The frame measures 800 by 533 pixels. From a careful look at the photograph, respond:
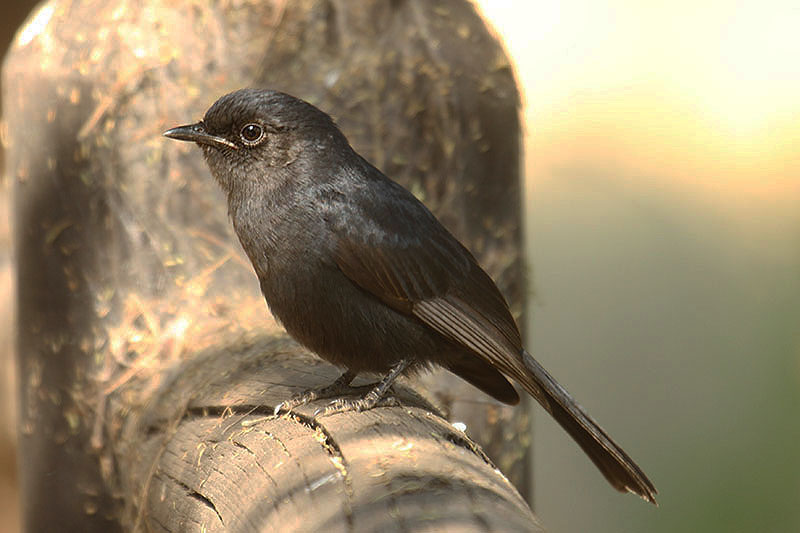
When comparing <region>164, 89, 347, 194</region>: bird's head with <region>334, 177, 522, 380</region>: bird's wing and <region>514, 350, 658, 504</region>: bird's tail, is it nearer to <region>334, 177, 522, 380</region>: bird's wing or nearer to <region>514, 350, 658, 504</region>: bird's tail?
<region>334, 177, 522, 380</region>: bird's wing

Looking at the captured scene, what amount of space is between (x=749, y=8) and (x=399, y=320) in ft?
22.3

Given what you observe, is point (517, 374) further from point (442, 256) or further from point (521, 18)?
point (521, 18)

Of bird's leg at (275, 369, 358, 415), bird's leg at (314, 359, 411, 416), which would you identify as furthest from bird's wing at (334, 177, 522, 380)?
bird's leg at (275, 369, 358, 415)

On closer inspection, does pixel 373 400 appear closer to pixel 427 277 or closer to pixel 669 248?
pixel 427 277

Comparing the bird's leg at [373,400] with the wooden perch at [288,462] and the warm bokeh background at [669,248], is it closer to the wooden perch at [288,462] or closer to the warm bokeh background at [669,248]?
the wooden perch at [288,462]

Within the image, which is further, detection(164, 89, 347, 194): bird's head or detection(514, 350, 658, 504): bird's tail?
detection(164, 89, 347, 194): bird's head

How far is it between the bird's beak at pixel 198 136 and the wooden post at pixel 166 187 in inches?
20.3

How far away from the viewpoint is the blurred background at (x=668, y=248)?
8969 millimetres

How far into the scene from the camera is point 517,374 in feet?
11.1

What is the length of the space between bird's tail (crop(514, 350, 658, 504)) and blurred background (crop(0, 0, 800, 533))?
18.1 feet

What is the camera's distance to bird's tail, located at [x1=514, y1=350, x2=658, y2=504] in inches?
134

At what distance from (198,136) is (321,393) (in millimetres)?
981

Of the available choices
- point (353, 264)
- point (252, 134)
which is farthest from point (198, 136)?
point (353, 264)

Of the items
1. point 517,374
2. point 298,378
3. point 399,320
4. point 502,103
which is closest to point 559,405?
point 517,374
